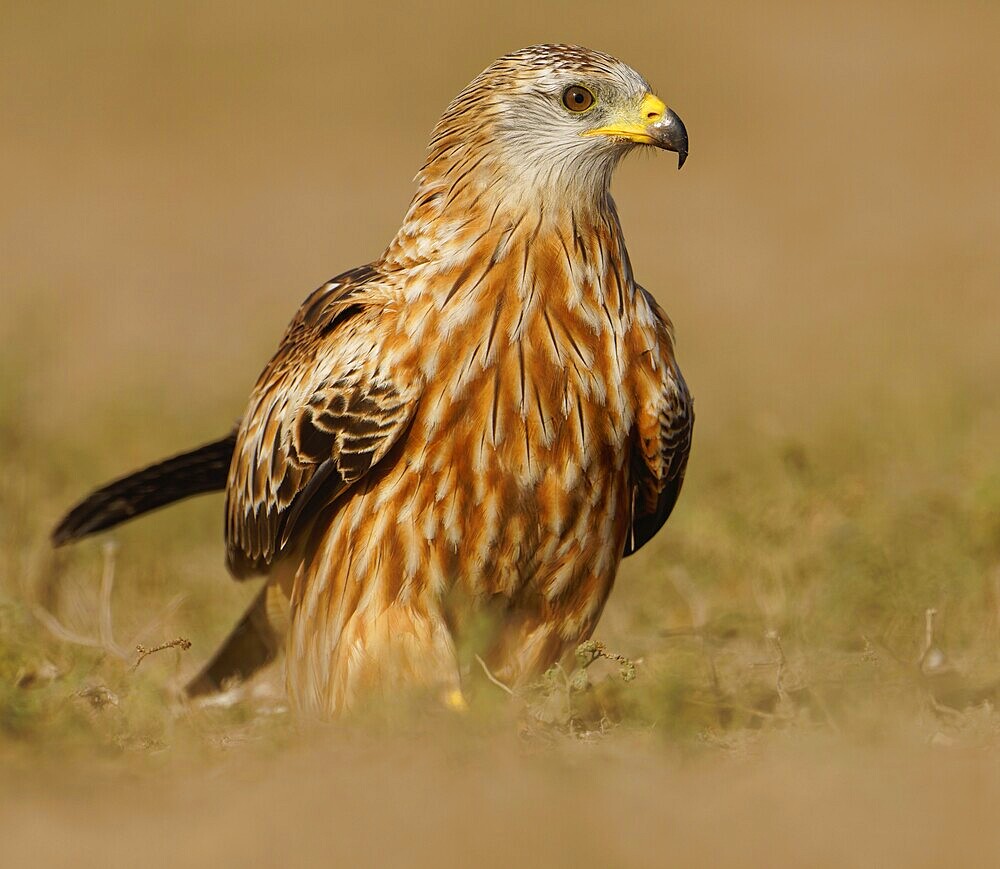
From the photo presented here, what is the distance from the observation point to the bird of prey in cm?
634

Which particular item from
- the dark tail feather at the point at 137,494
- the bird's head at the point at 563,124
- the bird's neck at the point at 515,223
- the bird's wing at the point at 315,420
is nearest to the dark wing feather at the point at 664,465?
the bird's neck at the point at 515,223

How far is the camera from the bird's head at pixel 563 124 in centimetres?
656

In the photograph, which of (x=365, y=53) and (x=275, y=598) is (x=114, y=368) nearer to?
(x=275, y=598)

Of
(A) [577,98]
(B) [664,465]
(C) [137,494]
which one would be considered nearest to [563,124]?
(A) [577,98]

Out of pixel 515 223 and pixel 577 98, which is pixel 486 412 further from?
pixel 577 98

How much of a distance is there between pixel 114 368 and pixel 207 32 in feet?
53.3

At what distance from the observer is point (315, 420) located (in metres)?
6.54

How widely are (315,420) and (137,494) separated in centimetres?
133

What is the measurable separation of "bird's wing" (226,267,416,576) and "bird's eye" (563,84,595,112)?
0.99m

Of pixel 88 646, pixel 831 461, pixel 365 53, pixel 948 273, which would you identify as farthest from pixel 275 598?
pixel 365 53

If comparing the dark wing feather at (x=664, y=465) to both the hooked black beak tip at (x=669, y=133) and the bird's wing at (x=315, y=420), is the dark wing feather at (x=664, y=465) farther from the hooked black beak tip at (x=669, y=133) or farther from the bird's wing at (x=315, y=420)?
the bird's wing at (x=315, y=420)

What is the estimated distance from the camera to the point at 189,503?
10.3 meters

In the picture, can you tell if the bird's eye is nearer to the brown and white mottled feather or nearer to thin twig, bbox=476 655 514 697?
the brown and white mottled feather

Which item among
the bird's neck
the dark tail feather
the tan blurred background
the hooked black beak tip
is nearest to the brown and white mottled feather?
the bird's neck
